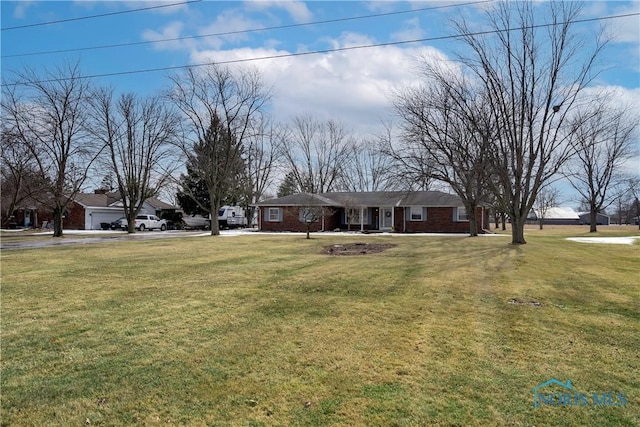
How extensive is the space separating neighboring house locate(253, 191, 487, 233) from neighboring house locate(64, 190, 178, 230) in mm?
17695

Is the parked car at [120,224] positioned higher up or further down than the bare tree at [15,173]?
further down

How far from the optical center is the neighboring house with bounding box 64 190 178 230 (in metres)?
45.5

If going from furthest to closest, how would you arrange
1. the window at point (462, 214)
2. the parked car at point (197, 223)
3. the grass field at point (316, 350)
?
the parked car at point (197, 223) < the window at point (462, 214) < the grass field at point (316, 350)

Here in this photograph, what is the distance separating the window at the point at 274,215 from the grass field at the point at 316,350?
2824cm

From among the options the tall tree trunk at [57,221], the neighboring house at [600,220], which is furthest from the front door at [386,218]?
the neighboring house at [600,220]

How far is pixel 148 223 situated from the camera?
42094mm

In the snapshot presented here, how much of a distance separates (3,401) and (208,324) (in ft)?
8.00

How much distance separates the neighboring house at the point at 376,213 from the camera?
112ft

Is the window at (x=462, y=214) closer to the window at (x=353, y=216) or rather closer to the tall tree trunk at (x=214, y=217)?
the window at (x=353, y=216)

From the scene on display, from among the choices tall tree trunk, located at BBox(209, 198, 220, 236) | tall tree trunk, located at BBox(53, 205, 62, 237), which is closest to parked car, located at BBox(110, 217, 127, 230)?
tall tree trunk, located at BBox(53, 205, 62, 237)

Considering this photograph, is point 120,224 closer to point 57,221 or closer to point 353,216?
point 57,221

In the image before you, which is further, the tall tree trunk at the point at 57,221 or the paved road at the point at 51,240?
the tall tree trunk at the point at 57,221

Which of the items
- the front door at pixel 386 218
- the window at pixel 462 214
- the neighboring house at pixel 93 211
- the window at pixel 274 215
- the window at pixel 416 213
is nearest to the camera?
the window at pixel 462 214

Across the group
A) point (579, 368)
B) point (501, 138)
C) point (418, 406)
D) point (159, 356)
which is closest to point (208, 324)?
point (159, 356)
